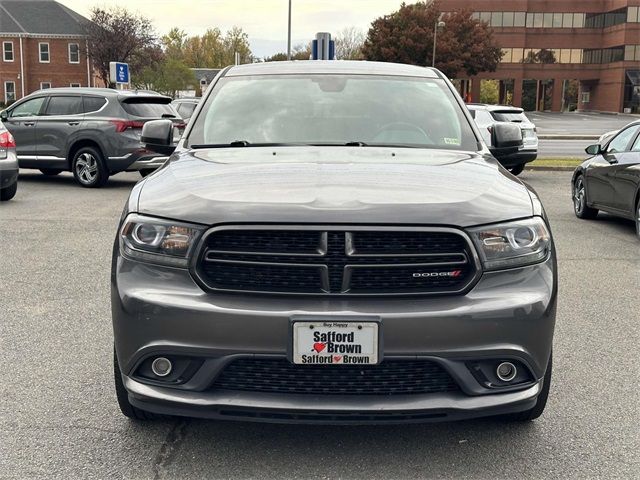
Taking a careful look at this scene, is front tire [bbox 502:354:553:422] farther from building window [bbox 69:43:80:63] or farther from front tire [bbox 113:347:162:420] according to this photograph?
building window [bbox 69:43:80:63]

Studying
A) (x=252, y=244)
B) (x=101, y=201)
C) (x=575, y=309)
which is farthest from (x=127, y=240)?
(x=101, y=201)

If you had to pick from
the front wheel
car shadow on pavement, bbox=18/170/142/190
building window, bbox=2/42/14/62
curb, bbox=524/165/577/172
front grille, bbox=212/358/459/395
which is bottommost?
car shadow on pavement, bbox=18/170/142/190

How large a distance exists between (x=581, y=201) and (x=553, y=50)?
74.7 m

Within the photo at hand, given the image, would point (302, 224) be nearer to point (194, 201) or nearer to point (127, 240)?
point (194, 201)

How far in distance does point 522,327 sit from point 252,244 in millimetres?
1105

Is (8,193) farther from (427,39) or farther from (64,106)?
(427,39)

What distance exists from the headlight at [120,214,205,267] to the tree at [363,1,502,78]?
62.5 m

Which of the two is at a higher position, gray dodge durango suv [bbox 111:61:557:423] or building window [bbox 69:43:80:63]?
building window [bbox 69:43:80:63]

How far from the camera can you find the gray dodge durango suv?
109 inches

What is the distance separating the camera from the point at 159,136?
14.9ft

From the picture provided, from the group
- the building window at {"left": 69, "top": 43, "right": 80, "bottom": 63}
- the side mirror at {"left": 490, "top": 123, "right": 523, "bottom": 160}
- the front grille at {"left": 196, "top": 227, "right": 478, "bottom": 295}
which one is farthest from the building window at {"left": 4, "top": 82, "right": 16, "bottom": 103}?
the front grille at {"left": 196, "top": 227, "right": 478, "bottom": 295}

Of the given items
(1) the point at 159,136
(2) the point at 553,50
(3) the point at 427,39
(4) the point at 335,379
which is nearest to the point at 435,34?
(3) the point at 427,39

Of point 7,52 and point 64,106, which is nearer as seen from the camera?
point 64,106

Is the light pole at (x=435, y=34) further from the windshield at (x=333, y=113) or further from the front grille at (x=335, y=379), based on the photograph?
the front grille at (x=335, y=379)
